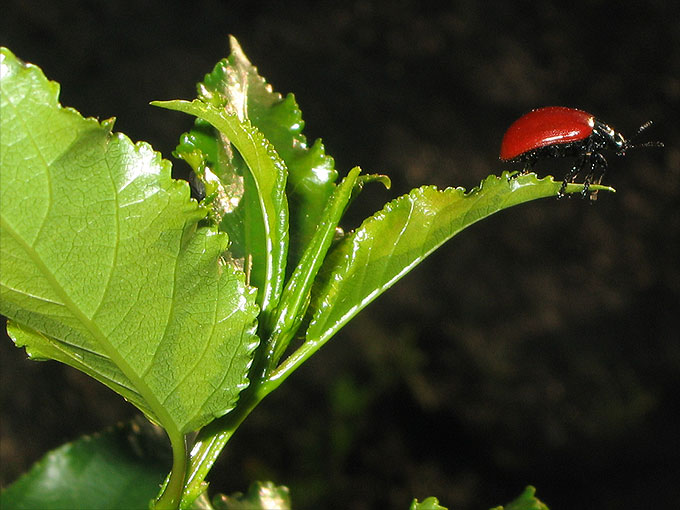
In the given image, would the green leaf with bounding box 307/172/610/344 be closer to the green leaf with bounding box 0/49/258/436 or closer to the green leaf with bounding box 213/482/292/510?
the green leaf with bounding box 0/49/258/436

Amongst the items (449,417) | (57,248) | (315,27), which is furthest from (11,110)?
(315,27)

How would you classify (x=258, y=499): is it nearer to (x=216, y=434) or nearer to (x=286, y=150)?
(x=216, y=434)

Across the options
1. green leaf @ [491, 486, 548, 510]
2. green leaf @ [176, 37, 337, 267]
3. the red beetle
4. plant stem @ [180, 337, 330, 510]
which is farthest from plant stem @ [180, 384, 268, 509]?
the red beetle

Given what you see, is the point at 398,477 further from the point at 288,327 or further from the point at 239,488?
the point at 288,327

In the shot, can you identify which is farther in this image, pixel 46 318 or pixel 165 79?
pixel 165 79

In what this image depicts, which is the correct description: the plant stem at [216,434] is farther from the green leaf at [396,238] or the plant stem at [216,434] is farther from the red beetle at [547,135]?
the red beetle at [547,135]

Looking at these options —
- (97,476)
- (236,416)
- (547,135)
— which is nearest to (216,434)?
(236,416)
